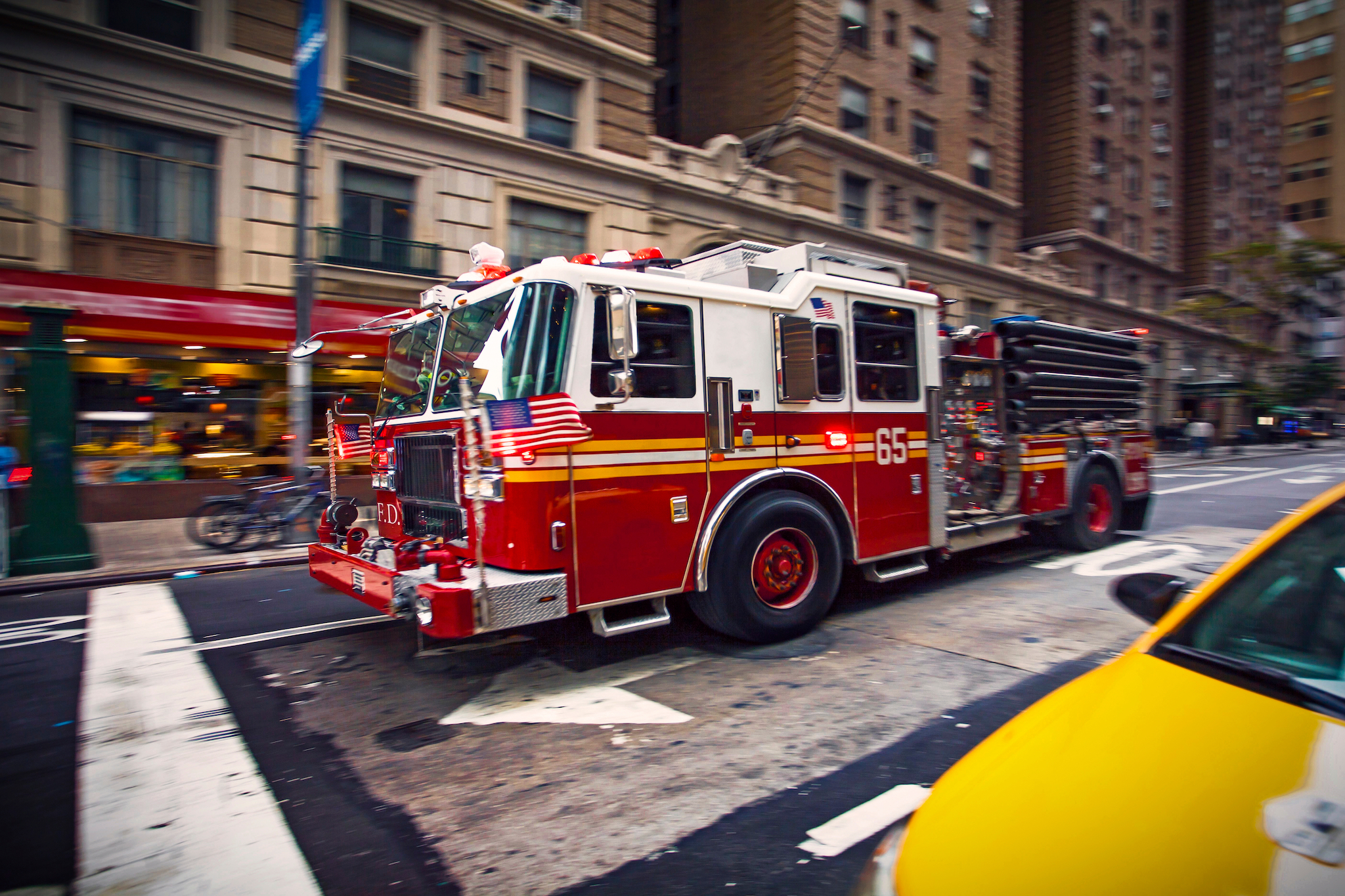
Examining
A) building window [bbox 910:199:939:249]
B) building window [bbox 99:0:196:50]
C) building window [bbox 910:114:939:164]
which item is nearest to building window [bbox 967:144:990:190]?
building window [bbox 910:114:939:164]

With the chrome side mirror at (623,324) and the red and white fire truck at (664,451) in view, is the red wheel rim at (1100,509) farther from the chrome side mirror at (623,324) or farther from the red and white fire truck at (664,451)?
the chrome side mirror at (623,324)

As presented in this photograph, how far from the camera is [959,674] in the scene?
4.63 meters

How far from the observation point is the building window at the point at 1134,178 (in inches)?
1559

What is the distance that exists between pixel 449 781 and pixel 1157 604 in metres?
2.99

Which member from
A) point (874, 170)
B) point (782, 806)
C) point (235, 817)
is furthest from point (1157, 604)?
point (874, 170)

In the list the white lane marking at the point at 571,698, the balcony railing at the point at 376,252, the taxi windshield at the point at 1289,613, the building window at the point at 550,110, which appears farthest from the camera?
the building window at the point at 550,110

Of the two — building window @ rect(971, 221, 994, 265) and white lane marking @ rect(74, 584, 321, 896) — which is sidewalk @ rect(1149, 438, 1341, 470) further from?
white lane marking @ rect(74, 584, 321, 896)

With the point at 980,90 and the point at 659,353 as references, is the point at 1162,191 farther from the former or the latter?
the point at 659,353

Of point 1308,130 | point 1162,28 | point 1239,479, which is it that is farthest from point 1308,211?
point 1239,479

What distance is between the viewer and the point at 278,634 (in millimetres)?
5902

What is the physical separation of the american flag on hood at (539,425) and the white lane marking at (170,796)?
200 centimetres

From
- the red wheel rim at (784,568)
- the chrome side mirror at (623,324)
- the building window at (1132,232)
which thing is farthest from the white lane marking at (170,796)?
the building window at (1132,232)

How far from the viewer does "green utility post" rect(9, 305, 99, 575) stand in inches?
332

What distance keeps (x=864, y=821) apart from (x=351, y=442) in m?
4.97
